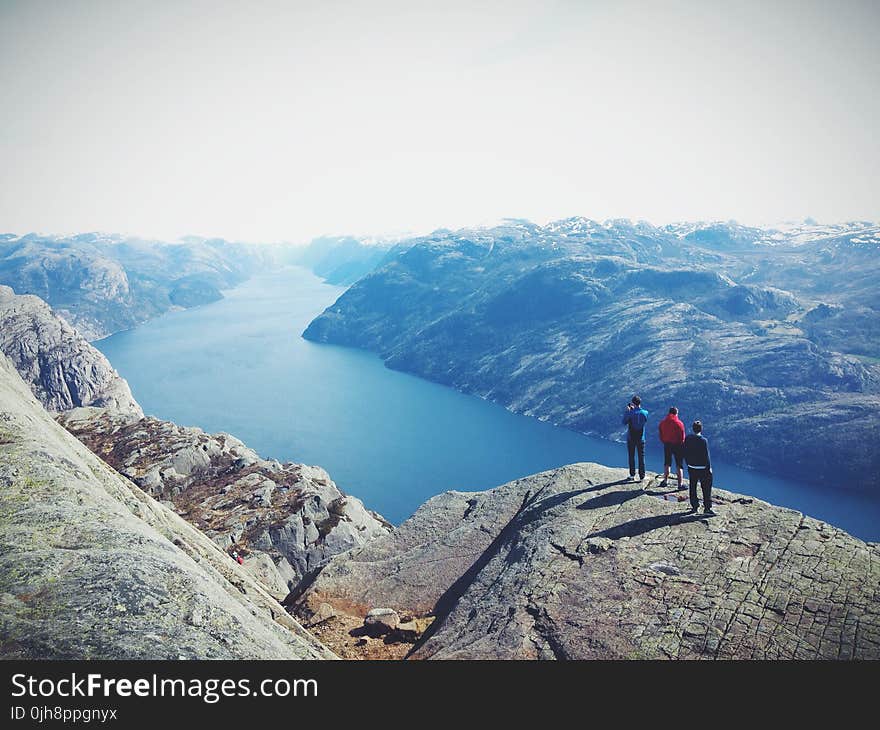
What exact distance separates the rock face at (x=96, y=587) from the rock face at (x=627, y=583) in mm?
6308

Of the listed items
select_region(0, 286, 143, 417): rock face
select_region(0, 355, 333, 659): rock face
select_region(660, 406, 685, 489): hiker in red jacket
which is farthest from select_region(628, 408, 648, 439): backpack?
select_region(0, 286, 143, 417): rock face

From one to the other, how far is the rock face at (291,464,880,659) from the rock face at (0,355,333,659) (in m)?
6.31

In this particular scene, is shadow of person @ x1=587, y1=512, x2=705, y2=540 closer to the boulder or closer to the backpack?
the backpack

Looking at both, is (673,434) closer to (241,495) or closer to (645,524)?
(645,524)

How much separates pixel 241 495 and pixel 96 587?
168 feet

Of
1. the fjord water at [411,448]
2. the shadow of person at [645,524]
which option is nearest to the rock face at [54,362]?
the fjord water at [411,448]

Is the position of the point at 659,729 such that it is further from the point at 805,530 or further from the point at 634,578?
the point at 805,530

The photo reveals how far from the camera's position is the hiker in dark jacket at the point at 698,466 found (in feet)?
63.3

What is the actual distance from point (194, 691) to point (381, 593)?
14.7 meters

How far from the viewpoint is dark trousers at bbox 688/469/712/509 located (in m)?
19.4

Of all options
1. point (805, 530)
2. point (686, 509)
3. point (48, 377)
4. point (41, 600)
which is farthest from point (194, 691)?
point (48, 377)

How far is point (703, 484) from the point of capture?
1969cm

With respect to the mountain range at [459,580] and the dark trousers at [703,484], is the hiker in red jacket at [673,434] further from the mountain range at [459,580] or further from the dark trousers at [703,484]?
the mountain range at [459,580]

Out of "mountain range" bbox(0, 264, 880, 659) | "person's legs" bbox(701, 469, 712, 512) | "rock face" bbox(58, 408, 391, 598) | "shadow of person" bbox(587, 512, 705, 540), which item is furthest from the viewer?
"rock face" bbox(58, 408, 391, 598)
